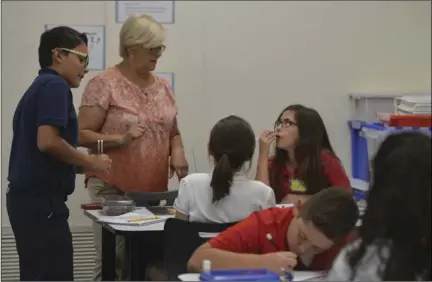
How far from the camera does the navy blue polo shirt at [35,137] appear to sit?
272cm

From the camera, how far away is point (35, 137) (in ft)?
9.09

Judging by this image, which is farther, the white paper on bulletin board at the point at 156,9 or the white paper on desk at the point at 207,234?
the white paper on bulletin board at the point at 156,9

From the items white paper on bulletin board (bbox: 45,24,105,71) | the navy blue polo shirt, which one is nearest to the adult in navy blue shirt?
the navy blue polo shirt

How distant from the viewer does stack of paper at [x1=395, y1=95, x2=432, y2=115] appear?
14.0 ft

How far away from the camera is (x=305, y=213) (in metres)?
2.13

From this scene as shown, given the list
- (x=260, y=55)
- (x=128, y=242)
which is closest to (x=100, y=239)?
(x=128, y=242)

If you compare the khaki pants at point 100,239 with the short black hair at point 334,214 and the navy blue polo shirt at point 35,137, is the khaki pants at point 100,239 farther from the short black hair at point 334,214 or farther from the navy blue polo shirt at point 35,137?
the short black hair at point 334,214

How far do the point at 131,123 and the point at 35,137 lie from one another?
783 mm

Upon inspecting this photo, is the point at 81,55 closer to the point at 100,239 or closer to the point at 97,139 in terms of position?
the point at 97,139

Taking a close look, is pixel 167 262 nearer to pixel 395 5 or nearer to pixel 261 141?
pixel 261 141

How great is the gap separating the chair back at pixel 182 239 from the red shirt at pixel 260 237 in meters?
0.28

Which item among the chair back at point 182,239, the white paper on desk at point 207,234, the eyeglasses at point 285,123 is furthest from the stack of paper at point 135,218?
the eyeglasses at point 285,123

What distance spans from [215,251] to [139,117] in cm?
146

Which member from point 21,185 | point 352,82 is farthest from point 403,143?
point 352,82
